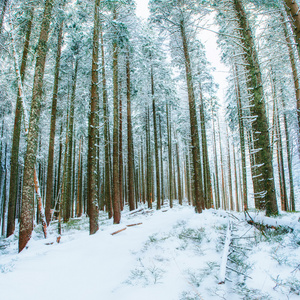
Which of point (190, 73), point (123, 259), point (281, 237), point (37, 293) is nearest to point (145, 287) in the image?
point (123, 259)

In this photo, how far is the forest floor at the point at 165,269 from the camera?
2842 millimetres

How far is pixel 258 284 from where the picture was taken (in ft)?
9.02

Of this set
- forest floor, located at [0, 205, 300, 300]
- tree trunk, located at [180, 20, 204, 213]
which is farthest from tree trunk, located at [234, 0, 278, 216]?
tree trunk, located at [180, 20, 204, 213]

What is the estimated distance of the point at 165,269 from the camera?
395 cm

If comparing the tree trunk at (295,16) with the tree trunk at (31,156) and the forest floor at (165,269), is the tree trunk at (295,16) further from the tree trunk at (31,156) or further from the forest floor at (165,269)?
the tree trunk at (31,156)

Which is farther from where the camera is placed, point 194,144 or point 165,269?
point 194,144

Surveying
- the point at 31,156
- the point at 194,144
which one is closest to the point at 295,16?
the point at 194,144

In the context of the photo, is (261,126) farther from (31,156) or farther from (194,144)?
(31,156)

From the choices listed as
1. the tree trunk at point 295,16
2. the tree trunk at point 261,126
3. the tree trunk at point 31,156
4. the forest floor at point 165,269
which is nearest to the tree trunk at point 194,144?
the tree trunk at point 261,126

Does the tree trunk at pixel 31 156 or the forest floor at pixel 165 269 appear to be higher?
the tree trunk at pixel 31 156

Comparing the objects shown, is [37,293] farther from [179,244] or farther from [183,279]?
[179,244]

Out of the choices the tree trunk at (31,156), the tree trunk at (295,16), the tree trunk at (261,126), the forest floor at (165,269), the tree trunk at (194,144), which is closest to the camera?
the forest floor at (165,269)

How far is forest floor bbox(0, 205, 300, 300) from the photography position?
2.84m

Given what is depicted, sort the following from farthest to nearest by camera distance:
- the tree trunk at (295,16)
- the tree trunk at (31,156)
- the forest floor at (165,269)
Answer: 1. the tree trunk at (31,156)
2. the tree trunk at (295,16)
3. the forest floor at (165,269)
